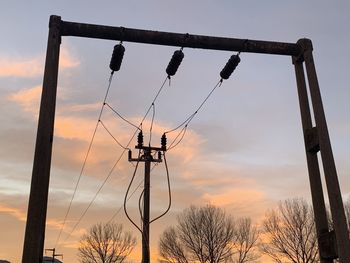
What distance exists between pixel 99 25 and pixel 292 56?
10.1ft

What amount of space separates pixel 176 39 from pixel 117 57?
3.01 ft

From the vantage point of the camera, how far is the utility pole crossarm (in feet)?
20.9

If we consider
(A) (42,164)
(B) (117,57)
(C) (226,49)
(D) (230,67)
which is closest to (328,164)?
(D) (230,67)

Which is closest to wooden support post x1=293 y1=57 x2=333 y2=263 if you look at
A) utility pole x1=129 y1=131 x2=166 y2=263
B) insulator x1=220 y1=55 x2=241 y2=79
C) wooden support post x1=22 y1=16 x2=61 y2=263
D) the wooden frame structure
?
the wooden frame structure

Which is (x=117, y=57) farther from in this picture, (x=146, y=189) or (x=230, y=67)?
(x=146, y=189)

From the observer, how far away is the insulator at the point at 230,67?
688 cm

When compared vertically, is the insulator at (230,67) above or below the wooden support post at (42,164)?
above

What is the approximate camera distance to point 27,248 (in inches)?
193

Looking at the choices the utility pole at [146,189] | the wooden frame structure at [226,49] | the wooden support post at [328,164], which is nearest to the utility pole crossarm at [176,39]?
the wooden frame structure at [226,49]

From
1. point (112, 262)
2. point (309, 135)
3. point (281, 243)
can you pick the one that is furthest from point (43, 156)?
point (112, 262)

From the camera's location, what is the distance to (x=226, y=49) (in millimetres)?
6805

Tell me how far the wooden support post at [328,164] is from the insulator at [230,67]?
1079 mm

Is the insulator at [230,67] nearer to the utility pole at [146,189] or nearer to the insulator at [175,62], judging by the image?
the insulator at [175,62]

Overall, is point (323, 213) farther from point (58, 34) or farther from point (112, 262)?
point (112, 262)
